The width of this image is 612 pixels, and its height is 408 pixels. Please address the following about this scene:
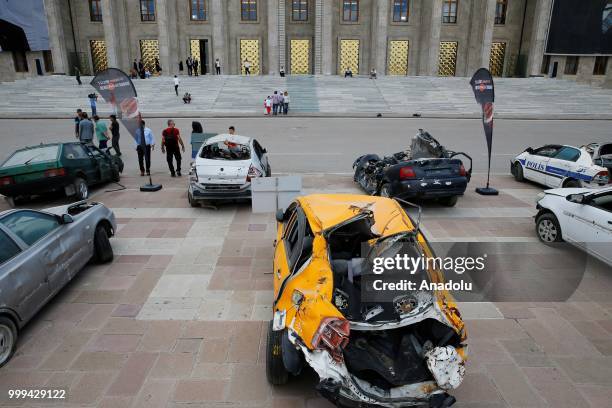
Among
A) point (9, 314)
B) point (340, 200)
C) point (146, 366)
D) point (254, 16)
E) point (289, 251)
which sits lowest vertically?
point (146, 366)

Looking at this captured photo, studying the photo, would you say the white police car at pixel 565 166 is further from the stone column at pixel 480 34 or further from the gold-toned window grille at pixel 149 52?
the gold-toned window grille at pixel 149 52

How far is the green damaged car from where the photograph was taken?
9.76 meters

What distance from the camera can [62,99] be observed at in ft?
105

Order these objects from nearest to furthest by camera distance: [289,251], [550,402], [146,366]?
1. [550,402]
2. [146,366]
3. [289,251]

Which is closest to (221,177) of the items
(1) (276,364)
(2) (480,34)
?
(1) (276,364)

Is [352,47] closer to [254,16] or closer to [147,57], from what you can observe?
[254,16]

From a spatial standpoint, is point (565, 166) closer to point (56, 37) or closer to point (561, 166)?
point (561, 166)

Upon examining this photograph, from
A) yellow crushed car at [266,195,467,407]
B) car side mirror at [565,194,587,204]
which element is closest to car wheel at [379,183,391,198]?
car side mirror at [565,194,587,204]

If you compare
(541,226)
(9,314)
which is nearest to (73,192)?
(9,314)

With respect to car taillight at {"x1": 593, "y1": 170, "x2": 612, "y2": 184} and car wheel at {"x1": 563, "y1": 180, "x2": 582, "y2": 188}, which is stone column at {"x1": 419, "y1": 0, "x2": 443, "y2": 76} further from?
car taillight at {"x1": 593, "y1": 170, "x2": 612, "y2": 184}

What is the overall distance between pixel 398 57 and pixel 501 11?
39.5 ft

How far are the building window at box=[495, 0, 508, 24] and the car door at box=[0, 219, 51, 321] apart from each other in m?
50.7

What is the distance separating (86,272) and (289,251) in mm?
3731

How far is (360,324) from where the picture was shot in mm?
3822
